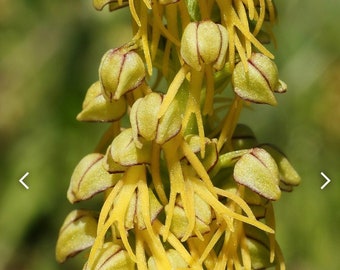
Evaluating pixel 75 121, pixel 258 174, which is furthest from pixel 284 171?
pixel 75 121

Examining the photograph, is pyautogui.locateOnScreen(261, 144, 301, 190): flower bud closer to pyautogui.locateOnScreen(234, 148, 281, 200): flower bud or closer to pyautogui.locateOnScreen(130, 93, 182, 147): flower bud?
pyautogui.locateOnScreen(234, 148, 281, 200): flower bud

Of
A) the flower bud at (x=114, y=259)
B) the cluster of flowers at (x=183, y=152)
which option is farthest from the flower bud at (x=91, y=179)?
the flower bud at (x=114, y=259)

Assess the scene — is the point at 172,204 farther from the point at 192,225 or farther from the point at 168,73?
the point at 168,73

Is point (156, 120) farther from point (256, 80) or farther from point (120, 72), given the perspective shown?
point (256, 80)

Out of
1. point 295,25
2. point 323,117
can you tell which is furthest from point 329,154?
point 295,25

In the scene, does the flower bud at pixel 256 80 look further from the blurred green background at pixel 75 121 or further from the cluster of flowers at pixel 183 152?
the blurred green background at pixel 75 121

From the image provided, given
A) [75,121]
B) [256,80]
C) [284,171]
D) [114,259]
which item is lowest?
[75,121]
